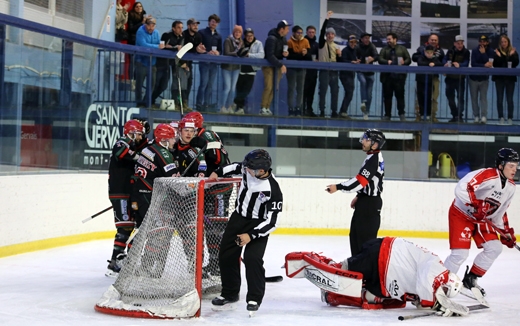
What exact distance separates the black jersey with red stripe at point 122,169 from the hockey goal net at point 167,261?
51.1 inches

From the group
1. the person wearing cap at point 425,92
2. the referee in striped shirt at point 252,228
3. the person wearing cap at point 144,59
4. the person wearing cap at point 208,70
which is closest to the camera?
the referee in striped shirt at point 252,228

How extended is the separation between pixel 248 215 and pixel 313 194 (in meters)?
5.35

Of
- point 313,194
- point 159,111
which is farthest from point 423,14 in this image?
point 159,111

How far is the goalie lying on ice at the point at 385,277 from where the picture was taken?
17.3 feet

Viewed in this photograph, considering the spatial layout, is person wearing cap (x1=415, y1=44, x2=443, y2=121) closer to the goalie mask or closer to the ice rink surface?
the ice rink surface

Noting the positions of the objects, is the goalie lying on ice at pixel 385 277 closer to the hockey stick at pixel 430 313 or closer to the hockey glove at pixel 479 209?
the hockey stick at pixel 430 313

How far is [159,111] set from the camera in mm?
10359

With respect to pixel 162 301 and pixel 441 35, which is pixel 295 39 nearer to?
pixel 441 35

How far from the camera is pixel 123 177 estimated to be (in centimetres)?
705

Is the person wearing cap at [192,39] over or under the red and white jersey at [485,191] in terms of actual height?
over

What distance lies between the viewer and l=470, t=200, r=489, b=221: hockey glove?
6031 millimetres

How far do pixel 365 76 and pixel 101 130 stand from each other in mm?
3751

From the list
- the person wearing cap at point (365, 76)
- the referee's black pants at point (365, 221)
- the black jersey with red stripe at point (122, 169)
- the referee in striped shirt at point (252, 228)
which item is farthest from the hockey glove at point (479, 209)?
the person wearing cap at point (365, 76)

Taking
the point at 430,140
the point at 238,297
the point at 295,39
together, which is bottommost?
the point at 238,297
